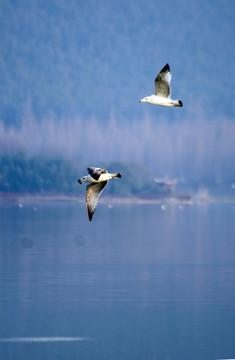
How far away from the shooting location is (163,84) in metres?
14.8

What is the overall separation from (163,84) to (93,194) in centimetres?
280

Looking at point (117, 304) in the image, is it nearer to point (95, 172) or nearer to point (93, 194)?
point (93, 194)

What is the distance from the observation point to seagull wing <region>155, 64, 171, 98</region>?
14.7 meters

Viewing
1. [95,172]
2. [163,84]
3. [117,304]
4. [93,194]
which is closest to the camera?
[95,172]

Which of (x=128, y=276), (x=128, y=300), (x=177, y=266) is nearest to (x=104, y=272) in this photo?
(x=128, y=276)

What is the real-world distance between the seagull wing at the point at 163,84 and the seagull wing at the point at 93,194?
236 centimetres

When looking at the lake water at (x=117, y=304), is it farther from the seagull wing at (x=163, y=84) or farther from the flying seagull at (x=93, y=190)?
the seagull wing at (x=163, y=84)

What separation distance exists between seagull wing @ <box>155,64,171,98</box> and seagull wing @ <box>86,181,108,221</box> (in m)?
2.36

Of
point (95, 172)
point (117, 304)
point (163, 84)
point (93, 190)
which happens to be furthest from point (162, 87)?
point (117, 304)

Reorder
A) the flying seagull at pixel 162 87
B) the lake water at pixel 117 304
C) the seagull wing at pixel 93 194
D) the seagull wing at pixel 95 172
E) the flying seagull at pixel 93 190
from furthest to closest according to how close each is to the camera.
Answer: the lake water at pixel 117 304 < the flying seagull at pixel 162 87 < the seagull wing at pixel 93 194 < the flying seagull at pixel 93 190 < the seagull wing at pixel 95 172

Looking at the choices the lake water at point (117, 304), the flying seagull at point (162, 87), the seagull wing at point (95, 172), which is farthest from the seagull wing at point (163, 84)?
the lake water at point (117, 304)

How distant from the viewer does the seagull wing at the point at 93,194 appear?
13.6 metres

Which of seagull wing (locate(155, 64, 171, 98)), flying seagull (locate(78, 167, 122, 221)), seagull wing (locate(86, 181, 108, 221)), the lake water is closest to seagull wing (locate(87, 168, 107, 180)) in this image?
flying seagull (locate(78, 167, 122, 221))

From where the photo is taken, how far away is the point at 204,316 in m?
21.1
